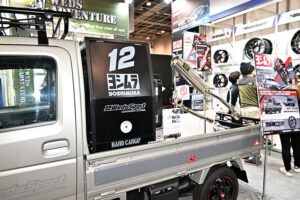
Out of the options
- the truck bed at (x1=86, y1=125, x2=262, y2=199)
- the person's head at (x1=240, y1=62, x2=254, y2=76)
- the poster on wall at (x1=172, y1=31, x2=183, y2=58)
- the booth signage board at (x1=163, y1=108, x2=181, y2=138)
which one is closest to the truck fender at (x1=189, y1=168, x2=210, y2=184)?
the truck bed at (x1=86, y1=125, x2=262, y2=199)

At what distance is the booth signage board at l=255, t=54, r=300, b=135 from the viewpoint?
2223 mm

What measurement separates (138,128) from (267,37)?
5142 millimetres

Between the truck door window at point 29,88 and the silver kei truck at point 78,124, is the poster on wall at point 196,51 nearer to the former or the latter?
the silver kei truck at point 78,124

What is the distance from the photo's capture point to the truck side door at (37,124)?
3.71ft

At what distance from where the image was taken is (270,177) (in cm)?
320

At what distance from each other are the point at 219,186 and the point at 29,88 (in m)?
2.00

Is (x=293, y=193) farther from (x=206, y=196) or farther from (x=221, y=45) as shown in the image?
(x=221, y=45)

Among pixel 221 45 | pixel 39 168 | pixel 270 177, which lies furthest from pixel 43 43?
pixel 221 45

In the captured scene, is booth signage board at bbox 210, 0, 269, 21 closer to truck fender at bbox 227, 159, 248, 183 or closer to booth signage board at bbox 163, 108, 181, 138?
truck fender at bbox 227, 159, 248, 183

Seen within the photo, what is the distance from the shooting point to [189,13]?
5.18 meters

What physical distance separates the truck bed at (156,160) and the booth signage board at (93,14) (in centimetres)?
386

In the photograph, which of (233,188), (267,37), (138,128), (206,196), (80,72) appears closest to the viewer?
(80,72)

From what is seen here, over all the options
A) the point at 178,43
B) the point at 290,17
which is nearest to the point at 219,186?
the point at 290,17

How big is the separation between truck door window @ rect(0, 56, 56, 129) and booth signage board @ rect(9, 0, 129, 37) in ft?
11.1
